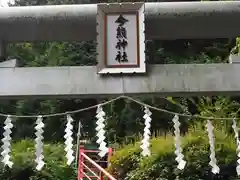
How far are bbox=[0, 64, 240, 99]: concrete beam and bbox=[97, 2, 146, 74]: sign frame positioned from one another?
69mm

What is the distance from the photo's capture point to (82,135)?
472 inches

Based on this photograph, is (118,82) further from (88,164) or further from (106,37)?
(88,164)

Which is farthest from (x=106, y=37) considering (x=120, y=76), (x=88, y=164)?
(x=88, y=164)

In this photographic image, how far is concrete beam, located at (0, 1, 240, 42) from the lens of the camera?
3.88 metres

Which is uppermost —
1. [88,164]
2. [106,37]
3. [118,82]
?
[106,37]

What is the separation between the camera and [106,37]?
12.6 ft

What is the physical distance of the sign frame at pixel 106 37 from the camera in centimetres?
378

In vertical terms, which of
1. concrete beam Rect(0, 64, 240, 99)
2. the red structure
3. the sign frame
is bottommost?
the red structure

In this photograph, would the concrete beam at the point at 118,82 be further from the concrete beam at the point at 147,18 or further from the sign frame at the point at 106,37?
the concrete beam at the point at 147,18

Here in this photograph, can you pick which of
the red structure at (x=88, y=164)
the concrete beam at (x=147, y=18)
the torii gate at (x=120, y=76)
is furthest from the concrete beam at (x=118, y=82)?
the red structure at (x=88, y=164)

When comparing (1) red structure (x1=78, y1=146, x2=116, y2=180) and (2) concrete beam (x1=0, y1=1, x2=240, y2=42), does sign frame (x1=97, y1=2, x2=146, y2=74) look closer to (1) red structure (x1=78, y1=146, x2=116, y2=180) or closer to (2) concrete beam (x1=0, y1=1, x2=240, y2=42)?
(2) concrete beam (x1=0, y1=1, x2=240, y2=42)

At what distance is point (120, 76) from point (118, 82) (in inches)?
2.2

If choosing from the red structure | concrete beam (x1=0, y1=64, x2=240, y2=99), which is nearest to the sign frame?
concrete beam (x1=0, y1=64, x2=240, y2=99)

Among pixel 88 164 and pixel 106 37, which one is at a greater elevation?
pixel 106 37
